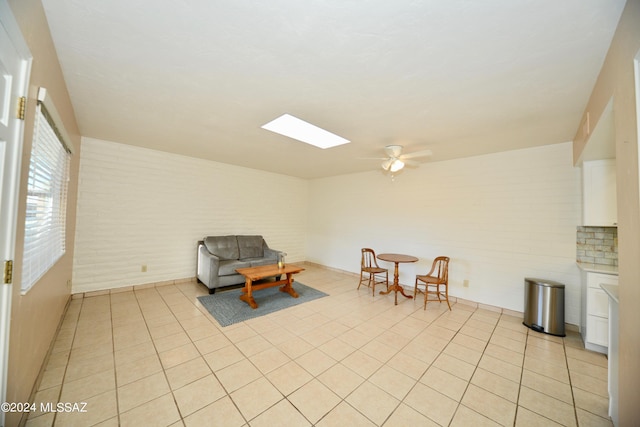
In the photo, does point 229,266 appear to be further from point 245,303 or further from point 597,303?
point 597,303

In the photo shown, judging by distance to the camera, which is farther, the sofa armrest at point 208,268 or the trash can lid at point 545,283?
the sofa armrest at point 208,268

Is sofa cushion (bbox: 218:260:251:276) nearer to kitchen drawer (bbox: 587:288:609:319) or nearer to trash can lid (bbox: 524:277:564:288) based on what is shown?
trash can lid (bbox: 524:277:564:288)

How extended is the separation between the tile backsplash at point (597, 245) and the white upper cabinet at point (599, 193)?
352 mm

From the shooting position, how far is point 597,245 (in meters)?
2.89

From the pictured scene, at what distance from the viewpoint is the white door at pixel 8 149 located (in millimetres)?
998

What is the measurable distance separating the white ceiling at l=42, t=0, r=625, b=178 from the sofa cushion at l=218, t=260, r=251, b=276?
2.40m

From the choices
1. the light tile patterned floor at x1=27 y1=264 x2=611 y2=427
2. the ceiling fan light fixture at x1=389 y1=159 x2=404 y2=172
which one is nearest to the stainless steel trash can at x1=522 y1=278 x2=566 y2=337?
the light tile patterned floor at x1=27 y1=264 x2=611 y2=427

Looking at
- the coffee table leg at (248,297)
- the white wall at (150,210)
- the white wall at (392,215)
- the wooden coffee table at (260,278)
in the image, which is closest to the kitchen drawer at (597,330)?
the white wall at (392,215)

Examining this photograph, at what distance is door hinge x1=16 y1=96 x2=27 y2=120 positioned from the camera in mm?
1131

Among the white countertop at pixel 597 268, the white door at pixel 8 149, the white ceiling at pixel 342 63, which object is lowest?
the white countertop at pixel 597 268

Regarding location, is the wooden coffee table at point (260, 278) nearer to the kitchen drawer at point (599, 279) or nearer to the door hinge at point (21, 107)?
the door hinge at point (21, 107)

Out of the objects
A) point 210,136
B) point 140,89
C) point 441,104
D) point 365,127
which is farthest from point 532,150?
point 140,89

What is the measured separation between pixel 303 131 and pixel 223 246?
3.01m

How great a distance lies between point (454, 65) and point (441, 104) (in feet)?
1.93
